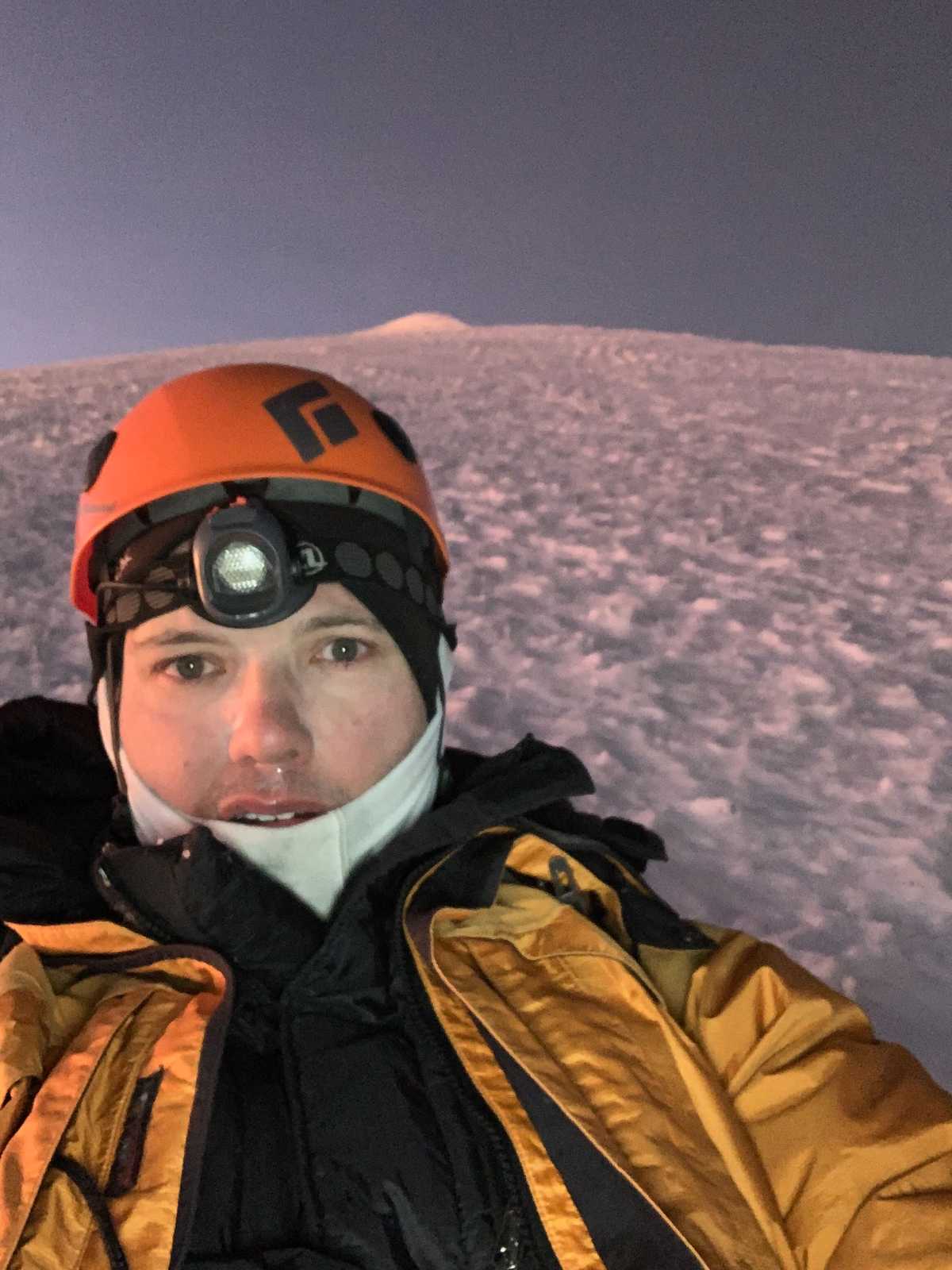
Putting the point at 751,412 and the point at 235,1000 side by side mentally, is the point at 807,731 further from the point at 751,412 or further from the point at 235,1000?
the point at 751,412

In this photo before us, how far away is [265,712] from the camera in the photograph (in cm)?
113

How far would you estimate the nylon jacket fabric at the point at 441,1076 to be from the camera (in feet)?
2.90

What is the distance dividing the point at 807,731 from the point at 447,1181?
1486 millimetres

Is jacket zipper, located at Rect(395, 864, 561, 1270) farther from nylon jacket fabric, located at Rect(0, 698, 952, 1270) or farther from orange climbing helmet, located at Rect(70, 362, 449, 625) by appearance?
orange climbing helmet, located at Rect(70, 362, 449, 625)

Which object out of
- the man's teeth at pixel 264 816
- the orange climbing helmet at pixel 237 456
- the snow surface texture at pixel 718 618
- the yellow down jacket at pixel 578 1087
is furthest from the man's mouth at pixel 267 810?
the snow surface texture at pixel 718 618

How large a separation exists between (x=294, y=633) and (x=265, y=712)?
12 centimetres

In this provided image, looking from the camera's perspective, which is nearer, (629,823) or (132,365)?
(629,823)

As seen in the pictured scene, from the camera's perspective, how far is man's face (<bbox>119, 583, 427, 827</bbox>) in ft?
3.73

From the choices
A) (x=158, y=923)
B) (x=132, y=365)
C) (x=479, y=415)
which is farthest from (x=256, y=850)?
(x=132, y=365)

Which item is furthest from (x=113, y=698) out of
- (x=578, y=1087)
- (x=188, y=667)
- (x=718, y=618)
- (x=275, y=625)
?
(x=718, y=618)

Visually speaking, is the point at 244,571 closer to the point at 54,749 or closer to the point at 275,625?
the point at 275,625

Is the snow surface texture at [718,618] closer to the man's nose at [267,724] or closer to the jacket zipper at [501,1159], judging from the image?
the jacket zipper at [501,1159]

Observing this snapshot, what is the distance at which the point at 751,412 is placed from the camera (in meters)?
4.38

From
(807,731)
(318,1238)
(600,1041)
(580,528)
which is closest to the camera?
(318,1238)
